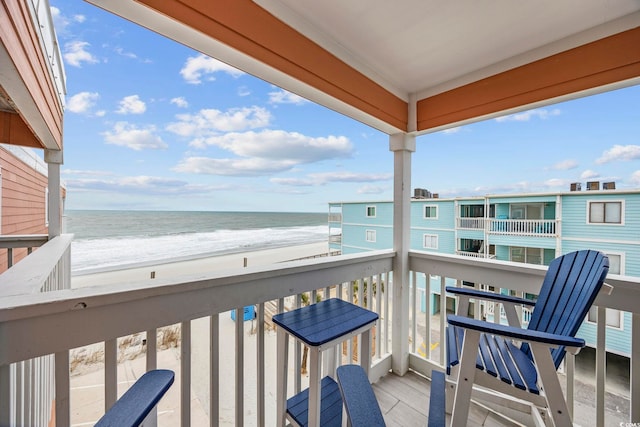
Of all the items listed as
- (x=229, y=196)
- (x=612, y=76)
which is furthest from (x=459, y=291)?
(x=229, y=196)

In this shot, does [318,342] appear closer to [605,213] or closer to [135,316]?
[135,316]

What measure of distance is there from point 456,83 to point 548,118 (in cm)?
156

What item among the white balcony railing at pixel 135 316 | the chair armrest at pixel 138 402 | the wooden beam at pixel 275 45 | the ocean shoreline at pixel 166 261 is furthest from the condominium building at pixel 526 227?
the ocean shoreline at pixel 166 261

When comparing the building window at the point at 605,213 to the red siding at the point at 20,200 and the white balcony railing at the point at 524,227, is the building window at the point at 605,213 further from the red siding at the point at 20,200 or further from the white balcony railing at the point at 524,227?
the red siding at the point at 20,200

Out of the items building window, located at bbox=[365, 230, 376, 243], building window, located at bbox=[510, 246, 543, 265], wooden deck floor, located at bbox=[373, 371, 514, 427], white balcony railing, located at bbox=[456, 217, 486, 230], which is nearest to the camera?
wooden deck floor, located at bbox=[373, 371, 514, 427]

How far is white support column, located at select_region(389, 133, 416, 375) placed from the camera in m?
2.25

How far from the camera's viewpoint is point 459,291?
65.2 inches

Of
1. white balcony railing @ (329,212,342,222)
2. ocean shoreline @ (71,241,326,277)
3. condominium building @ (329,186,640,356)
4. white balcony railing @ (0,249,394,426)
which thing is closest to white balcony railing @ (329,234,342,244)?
condominium building @ (329,186,640,356)

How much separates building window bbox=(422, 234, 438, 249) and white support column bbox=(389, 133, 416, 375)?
4.49 meters

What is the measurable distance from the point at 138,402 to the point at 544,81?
2595 mm

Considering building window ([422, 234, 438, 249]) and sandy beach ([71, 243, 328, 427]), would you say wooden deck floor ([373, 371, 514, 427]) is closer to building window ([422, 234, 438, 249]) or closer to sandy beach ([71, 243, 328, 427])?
sandy beach ([71, 243, 328, 427])

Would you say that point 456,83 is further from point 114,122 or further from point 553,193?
point 114,122

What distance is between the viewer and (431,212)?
20.5 feet

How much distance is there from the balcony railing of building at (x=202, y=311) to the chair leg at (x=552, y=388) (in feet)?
2.20
